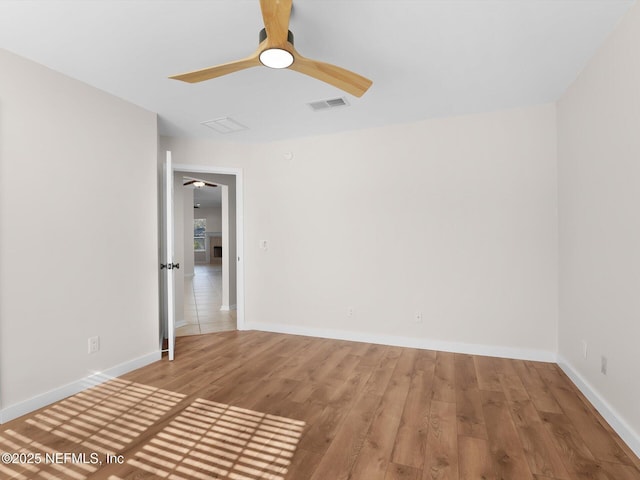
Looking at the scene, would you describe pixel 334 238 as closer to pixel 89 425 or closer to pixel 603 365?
pixel 603 365

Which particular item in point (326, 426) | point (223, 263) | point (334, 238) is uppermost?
point (334, 238)

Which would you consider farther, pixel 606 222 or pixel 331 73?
pixel 606 222

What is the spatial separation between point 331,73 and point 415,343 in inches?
119

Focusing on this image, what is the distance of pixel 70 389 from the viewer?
8.75 feet

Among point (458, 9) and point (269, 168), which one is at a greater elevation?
point (458, 9)

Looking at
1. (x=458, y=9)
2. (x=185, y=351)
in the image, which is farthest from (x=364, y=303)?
(x=458, y=9)

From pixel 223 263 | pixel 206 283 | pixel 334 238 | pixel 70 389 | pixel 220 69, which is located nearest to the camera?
pixel 220 69

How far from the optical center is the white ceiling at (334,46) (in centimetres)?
189

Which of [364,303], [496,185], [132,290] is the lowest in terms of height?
[364,303]

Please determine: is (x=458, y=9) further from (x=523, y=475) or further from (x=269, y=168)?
(x=269, y=168)

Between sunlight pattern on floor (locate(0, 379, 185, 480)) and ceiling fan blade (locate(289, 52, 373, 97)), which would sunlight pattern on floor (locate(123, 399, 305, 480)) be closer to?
sunlight pattern on floor (locate(0, 379, 185, 480))

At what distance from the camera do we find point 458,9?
190 centimetres

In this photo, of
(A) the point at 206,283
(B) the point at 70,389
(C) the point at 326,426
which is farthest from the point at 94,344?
(A) the point at 206,283

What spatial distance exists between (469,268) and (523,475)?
214 cm
